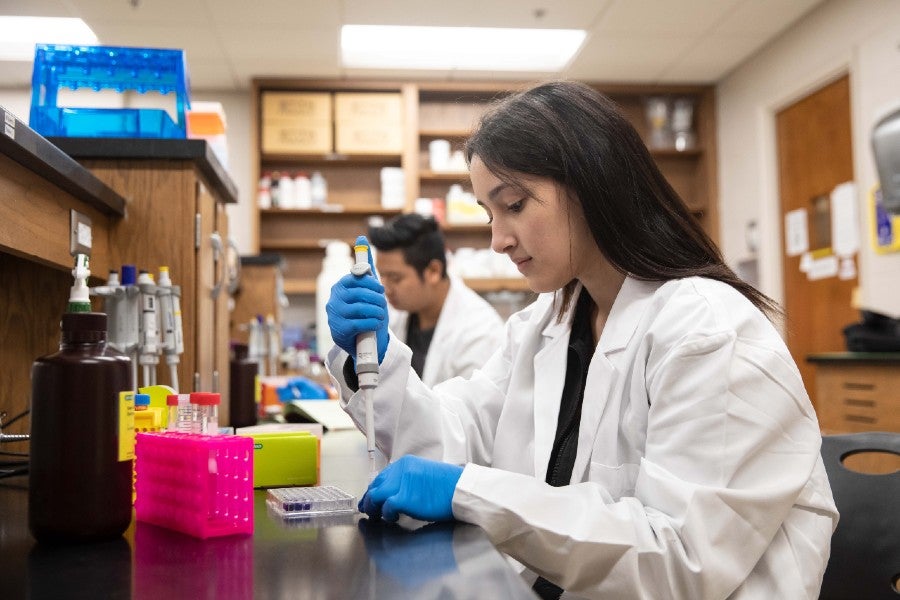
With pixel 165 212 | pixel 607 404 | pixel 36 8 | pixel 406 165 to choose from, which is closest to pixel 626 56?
pixel 406 165

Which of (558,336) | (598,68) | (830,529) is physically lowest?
(830,529)

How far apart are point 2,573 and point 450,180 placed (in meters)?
5.02

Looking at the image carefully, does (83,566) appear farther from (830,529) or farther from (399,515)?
(830,529)

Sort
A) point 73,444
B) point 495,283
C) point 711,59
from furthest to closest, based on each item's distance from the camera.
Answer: point 495,283
point 711,59
point 73,444

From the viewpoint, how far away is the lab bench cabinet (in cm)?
161

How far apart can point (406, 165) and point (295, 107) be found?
0.82m

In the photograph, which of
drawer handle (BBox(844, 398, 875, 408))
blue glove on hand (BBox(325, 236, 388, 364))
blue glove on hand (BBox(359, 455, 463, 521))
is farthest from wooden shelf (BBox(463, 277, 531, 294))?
blue glove on hand (BBox(359, 455, 463, 521))

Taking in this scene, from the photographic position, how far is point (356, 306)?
103 cm

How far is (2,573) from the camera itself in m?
0.61

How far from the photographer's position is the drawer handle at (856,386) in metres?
2.91

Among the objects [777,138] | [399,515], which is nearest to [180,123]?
[399,515]

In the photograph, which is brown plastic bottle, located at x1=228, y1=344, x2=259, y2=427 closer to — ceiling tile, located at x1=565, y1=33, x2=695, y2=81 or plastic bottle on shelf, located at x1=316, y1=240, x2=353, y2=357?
plastic bottle on shelf, located at x1=316, y1=240, x2=353, y2=357

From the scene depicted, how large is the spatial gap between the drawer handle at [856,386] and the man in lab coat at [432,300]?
4.40 ft

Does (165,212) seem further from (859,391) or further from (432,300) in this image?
(859,391)
